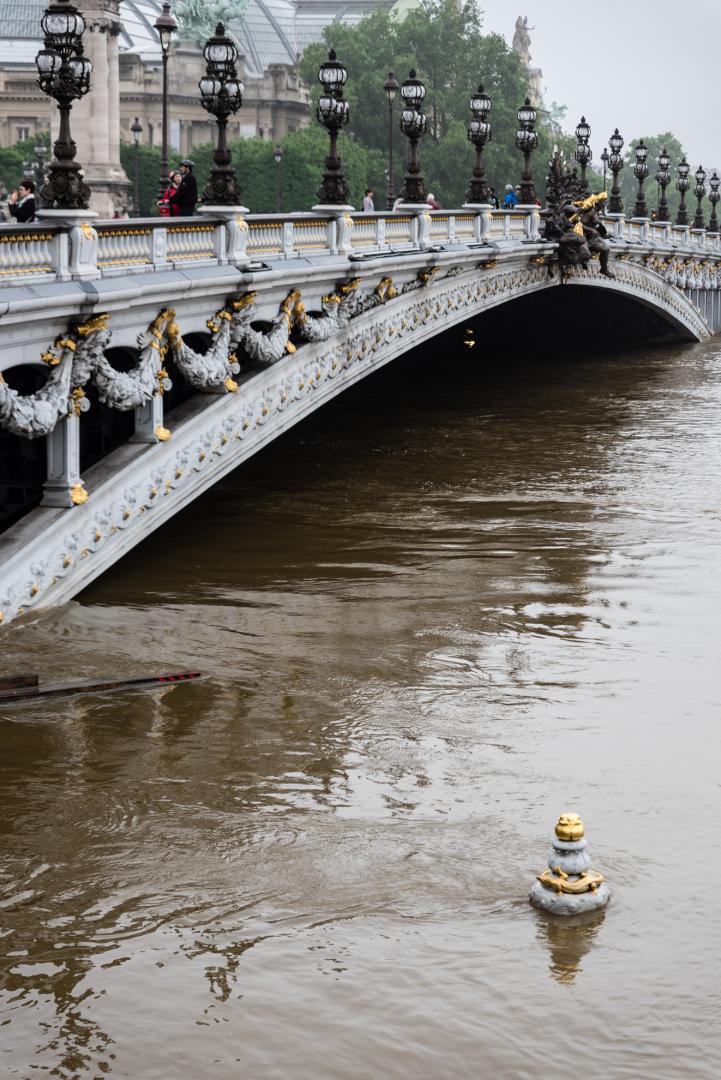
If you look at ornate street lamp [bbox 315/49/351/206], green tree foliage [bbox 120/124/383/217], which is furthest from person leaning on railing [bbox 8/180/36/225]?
green tree foliage [bbox 120/124/383/217]

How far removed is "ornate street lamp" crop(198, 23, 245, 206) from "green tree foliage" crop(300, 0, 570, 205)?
75367 millimetres

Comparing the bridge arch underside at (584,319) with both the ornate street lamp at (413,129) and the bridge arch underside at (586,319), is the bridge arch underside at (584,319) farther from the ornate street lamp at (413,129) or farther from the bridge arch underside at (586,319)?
the ornate street lamp at (413,129)

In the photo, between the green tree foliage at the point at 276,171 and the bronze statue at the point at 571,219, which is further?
the green tree foliage at the point at 276,171

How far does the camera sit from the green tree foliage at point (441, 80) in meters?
98.2

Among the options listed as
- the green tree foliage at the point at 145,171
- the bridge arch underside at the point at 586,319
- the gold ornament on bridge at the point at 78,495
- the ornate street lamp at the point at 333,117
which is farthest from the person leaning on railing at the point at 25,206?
the green tree foliage at the point at 145,171

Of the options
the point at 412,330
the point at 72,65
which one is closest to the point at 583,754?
the point at 72,65

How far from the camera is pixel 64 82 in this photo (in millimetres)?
18531

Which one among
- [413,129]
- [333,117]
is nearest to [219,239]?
[333,117]

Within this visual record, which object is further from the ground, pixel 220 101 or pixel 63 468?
pixel 220 101

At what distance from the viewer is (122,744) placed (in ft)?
50.9

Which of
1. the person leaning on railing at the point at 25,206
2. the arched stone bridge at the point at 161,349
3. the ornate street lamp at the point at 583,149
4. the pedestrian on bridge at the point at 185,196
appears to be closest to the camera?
the arched stone bridge at the point at 161,349

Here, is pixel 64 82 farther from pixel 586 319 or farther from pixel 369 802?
pixel 586 319

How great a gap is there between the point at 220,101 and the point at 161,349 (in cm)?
332

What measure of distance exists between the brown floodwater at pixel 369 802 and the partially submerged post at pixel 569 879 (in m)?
0.12
